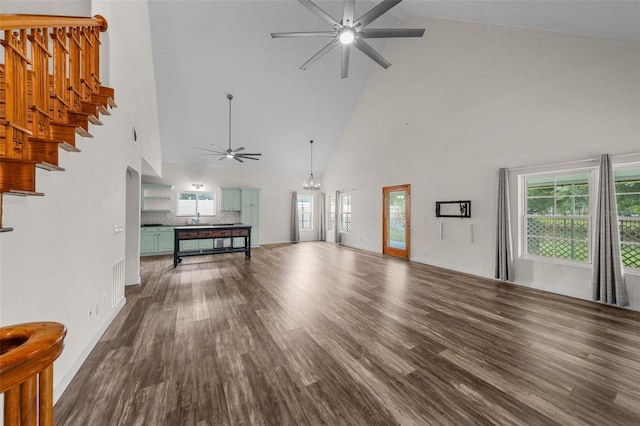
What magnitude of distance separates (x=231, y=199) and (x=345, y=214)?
4.16 meters

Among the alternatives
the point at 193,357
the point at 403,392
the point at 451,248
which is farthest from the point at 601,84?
the point at 193,357

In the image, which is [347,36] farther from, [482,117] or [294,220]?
[294,220]

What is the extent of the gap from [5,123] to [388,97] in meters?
6.88

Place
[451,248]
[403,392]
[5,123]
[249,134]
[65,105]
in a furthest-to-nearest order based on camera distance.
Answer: [249,134] < [451,248] < [403,392] < [65,105] < [5,123]

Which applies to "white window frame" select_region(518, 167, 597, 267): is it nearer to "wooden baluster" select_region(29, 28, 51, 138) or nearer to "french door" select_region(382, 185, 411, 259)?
"french door" select_region(382, 185, 411, 259)

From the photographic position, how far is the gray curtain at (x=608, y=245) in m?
3.11

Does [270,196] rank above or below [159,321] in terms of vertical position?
above

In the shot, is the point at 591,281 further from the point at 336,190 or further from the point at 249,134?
the point at 249,134

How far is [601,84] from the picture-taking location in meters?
3.26

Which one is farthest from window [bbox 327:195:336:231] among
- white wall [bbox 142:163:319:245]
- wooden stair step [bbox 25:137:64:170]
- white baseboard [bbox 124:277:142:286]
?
wooden stair step [bbox 25:137:64:170]

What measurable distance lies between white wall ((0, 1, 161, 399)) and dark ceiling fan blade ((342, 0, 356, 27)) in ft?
8.26

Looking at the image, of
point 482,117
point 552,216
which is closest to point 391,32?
point 482,117

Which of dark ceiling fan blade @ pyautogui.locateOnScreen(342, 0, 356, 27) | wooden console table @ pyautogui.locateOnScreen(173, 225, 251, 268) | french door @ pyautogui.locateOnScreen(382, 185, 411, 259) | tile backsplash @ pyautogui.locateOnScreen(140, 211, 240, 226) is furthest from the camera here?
tile backsplash @ pyautogui.locateOnScreen(140, 211, 240, 226)

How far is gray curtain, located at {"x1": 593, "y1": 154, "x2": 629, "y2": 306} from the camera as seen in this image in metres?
3.11
